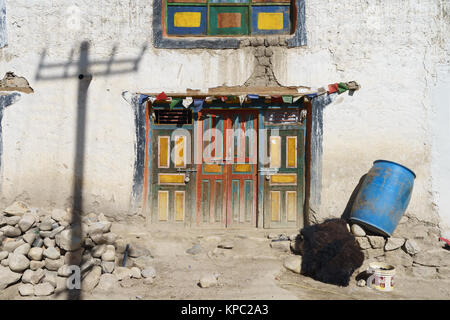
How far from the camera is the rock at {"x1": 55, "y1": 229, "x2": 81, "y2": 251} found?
528cm

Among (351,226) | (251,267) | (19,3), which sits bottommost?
(251,267)

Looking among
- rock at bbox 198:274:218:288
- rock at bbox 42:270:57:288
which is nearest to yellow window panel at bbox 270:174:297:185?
rock at bbox 198:274:218:288

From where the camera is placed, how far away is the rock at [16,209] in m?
5.97

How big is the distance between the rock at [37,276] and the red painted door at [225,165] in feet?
7.97

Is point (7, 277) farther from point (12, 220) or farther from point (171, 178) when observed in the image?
point (171, 178)

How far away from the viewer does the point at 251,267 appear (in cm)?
554

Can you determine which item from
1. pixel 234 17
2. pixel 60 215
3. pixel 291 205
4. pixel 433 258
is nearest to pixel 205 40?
pixel 234 17

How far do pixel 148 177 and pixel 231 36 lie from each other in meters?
2.55

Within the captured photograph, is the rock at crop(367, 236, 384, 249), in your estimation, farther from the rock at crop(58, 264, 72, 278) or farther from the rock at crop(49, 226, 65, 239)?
the rock at crop(49, 226, 65, 239)

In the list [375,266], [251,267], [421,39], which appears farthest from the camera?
[421,39]

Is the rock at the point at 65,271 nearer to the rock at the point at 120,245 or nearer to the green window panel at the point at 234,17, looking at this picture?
the rock at the point at 120,245

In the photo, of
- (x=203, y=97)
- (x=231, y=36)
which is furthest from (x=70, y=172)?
(x=231, y=36)

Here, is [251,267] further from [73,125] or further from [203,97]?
[73,125]

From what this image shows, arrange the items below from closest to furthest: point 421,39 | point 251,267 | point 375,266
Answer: point 375,266
point 251,267
point 421,39
